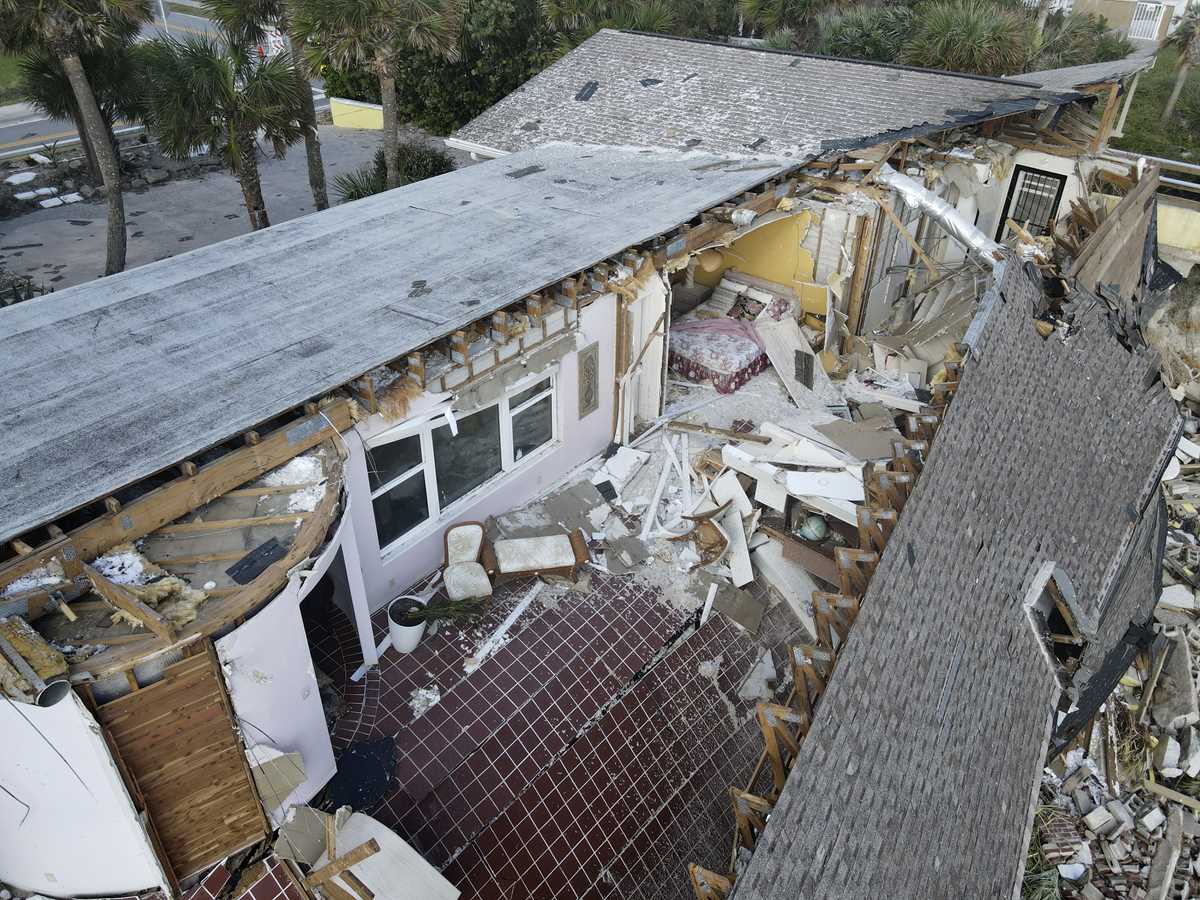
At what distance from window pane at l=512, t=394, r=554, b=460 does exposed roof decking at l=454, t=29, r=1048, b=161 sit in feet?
25.0

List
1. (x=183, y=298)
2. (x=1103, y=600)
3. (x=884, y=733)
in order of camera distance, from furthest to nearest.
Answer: (x=1103, y=600) → (x=183, y=298) → (x=884, y=733)

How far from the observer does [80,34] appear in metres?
16.5

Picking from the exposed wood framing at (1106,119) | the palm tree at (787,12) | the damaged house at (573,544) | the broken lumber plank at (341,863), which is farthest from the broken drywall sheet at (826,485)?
the palm tree at (787,12)

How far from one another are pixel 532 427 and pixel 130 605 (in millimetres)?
6306

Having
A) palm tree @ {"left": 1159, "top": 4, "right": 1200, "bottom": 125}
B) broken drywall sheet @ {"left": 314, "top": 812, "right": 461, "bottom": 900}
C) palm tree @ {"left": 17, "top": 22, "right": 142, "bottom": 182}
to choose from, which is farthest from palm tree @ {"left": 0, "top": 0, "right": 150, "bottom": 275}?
palm tree @ {"left": 1159, "top": 4, "right": 1200, "bottom": 125}

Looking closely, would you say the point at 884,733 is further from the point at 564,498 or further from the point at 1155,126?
the point at 1155,126

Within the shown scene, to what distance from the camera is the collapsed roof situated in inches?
259

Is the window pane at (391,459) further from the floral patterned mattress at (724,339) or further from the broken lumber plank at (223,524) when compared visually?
the floral patterned mattress at (724,339)

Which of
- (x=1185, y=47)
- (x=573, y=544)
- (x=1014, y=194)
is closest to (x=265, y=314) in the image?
(x=573, y=544)

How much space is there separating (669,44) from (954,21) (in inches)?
383

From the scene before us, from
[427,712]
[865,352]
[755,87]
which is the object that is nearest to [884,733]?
[427,712]

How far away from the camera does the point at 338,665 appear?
956cm

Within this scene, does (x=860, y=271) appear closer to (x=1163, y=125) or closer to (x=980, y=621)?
(x=980, y=621)

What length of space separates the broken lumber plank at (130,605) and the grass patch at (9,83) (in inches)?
1392
